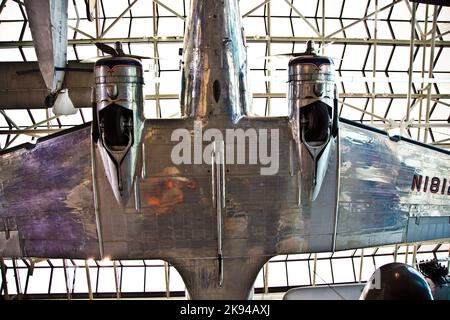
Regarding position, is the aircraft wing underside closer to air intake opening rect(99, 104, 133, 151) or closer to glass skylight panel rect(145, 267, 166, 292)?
air intake opening rect(99, 104, 133, 151)

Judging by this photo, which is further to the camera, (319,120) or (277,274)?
(277,274)

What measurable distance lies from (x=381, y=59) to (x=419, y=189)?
11.4 meters

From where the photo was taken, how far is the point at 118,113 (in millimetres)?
6930

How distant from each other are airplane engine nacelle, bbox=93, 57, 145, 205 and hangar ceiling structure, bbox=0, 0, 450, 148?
10228mm

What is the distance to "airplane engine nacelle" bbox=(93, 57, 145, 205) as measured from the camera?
6.91m

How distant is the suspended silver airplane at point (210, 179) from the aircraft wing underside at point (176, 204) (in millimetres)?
17

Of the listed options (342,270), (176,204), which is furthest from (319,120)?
(342,270)

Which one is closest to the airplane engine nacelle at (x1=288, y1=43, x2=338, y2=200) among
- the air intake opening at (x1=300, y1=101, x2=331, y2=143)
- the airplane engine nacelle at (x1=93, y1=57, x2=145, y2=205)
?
the air intake opening at (x1=300, y1=101, x2=331, y2=143)

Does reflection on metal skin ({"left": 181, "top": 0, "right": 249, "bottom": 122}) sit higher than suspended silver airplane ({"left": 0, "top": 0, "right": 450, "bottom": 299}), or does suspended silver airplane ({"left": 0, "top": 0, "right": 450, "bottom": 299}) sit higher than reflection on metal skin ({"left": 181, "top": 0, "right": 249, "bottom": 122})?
reflection on metal skin ({"left": 181, "top": 0, "right": 249, "bottom": 122})

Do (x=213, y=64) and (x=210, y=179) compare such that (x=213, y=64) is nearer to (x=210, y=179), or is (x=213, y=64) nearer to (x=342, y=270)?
(x=210, y=179)

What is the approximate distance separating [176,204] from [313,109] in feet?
8.47

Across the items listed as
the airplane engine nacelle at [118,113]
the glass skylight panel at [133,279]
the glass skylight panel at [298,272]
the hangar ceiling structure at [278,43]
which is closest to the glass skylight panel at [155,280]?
the glass skylight panel at [133,279]
